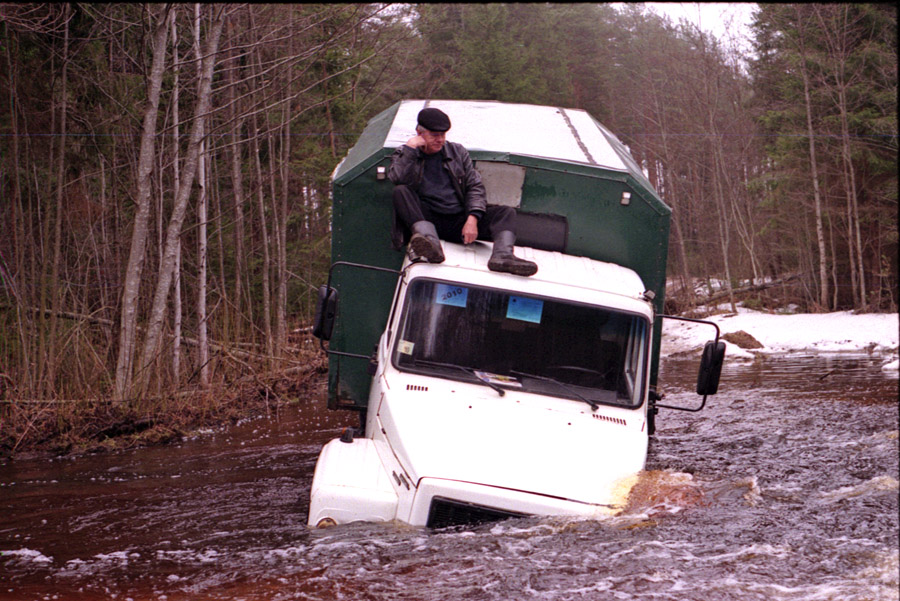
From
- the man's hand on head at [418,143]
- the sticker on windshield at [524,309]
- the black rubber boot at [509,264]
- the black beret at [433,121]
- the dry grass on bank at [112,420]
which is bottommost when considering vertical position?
the dry grass on bank at [112,420]

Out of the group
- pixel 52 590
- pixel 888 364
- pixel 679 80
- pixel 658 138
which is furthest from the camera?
pixel 658 138

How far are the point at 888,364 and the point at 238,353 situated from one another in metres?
11.1

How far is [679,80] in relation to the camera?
123 ft

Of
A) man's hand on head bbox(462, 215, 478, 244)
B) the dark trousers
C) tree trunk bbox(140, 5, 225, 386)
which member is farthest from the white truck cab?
tree trunk bbox(140, 5, 225, 386)

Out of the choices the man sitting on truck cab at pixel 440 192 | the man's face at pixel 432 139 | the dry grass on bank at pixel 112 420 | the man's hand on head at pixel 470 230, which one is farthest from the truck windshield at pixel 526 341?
the dry grass on bank at pixel 112 420

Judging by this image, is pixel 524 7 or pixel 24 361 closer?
pixel 24 361

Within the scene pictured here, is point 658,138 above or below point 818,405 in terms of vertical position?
above

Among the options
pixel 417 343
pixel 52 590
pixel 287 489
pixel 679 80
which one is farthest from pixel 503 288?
pixel 679 80

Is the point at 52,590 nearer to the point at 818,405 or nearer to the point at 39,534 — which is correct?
the point at 39,534

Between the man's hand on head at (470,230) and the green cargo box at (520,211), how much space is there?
0.59m

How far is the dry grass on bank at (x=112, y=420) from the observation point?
10445 mm

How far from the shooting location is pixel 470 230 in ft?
24.6

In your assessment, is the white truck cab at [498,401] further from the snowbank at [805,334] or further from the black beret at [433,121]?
the snowbank at [805,334]

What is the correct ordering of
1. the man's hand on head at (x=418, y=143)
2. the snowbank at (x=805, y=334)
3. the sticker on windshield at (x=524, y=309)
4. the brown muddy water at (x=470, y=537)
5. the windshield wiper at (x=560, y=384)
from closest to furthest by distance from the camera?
the brown muddy water at (x=470, y=537) < the windshield wiper at (x=560, y=384) < the sticker on windshield at (x=524, y=309) < the man's hand on head at (x=418, y=143) < the snowbank at (x=805, y=334)
